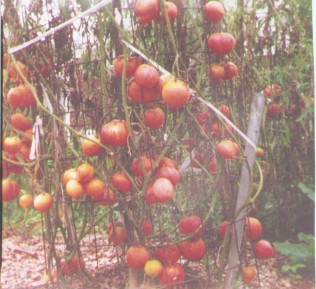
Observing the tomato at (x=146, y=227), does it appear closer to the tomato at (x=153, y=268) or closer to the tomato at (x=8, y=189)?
the tomato at (x=153, y=268)

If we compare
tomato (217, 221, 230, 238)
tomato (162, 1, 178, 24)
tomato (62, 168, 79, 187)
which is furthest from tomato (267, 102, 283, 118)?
tomato (62, 168, 79, 187)

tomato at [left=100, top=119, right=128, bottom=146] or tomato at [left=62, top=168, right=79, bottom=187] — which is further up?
tomato at [left=100, top=119, right=128, bottom=146]

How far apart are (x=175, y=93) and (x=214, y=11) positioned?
0.22 m

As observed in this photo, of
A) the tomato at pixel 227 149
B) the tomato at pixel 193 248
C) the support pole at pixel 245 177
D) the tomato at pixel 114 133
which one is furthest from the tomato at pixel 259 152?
the tomato at pixel 114 133

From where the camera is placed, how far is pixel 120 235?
1244mm

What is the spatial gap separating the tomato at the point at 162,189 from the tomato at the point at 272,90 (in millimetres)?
417

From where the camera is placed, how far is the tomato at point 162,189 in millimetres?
1062

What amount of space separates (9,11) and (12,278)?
0.70m

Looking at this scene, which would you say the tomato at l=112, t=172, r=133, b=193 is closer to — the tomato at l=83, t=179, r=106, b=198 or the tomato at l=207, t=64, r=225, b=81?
the tomato at l=83, t=179, r=106, b=198

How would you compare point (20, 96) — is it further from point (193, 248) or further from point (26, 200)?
point (193, 248)

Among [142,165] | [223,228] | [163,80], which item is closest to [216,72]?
[163,80]

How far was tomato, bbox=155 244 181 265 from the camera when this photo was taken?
1.17 metres

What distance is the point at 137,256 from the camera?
45.4 inches

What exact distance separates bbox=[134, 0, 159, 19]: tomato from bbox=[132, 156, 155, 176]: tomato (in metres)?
0.28
